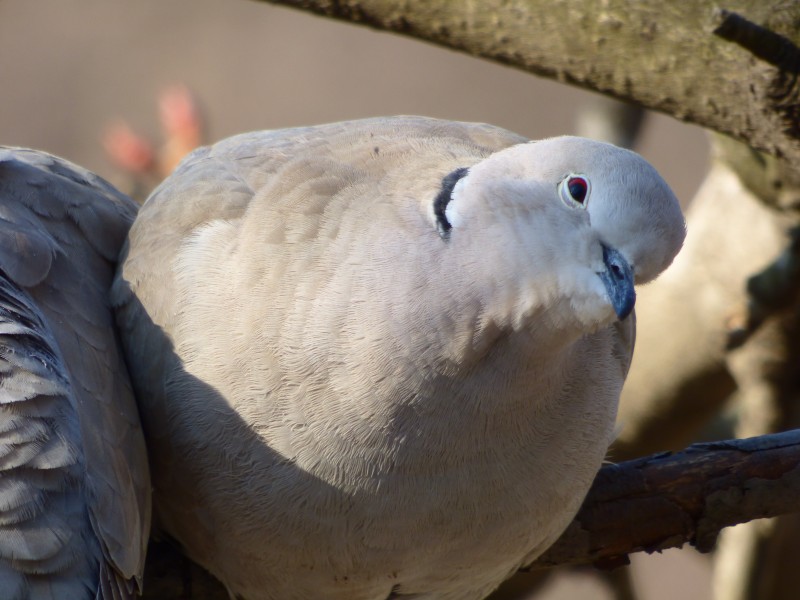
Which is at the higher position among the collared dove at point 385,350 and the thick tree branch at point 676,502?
the collared dove at point 385,350

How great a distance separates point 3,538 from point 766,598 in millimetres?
3279

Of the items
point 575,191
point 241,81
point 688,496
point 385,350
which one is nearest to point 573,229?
point 575,191

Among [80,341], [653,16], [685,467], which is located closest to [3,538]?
[80,341]

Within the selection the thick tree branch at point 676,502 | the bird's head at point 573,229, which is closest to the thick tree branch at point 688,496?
the thick tree branch at point 676,502

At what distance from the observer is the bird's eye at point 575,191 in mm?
1783

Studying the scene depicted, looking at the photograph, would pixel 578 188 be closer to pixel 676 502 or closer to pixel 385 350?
pixel 385 350

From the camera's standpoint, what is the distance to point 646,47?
98.6 inches

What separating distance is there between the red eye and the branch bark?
2.11ft

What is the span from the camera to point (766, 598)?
416 cm

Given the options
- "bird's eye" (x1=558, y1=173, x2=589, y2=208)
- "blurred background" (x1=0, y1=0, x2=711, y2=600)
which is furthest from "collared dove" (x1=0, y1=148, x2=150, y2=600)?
"blurred background" (x1=0, y1=0, x2=711, y2=600)

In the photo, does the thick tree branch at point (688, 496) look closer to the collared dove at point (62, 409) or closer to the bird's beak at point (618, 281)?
the bird's beak at point (618, 281)

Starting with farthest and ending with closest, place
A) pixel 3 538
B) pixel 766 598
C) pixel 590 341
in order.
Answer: pixel 766 598, pixel 590 341, pixel 3 538

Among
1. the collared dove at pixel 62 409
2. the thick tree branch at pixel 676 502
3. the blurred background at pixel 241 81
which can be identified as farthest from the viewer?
the blurred background at pixel 241 81

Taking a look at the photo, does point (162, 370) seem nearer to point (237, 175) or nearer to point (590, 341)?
point (237, 175)
